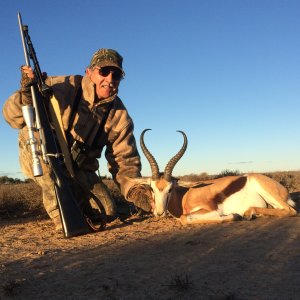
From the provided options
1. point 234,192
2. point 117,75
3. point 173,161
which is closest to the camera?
point 117,75

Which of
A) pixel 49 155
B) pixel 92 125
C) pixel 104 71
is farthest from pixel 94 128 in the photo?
pixel 49 155

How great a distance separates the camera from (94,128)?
6.21 m

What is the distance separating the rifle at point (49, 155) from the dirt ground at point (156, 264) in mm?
196

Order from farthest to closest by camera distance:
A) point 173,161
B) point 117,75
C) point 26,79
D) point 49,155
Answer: point 173,161, point 117,75, point 26,79, point 49,155

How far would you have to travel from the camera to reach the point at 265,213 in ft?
20.5

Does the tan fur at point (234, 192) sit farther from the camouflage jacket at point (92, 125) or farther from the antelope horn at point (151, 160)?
the camouflage jacket at point (92, 125)

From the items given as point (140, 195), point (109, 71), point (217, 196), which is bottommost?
point (217, 196)

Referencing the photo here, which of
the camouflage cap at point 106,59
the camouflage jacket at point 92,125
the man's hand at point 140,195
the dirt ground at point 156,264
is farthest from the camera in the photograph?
the man's hand at point 140,195

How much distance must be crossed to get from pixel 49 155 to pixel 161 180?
2.26 m

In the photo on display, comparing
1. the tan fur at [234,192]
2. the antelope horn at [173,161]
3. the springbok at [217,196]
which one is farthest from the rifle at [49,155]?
the tan fur at [234,192]

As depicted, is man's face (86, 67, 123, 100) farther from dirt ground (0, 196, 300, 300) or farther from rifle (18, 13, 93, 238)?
dirt ground (0, 196, 300, 300)

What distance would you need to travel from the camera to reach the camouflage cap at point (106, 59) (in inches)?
233

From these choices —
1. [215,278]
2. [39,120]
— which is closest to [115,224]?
[39,120]

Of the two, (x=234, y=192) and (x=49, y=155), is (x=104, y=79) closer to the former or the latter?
(x=49, y=155)
